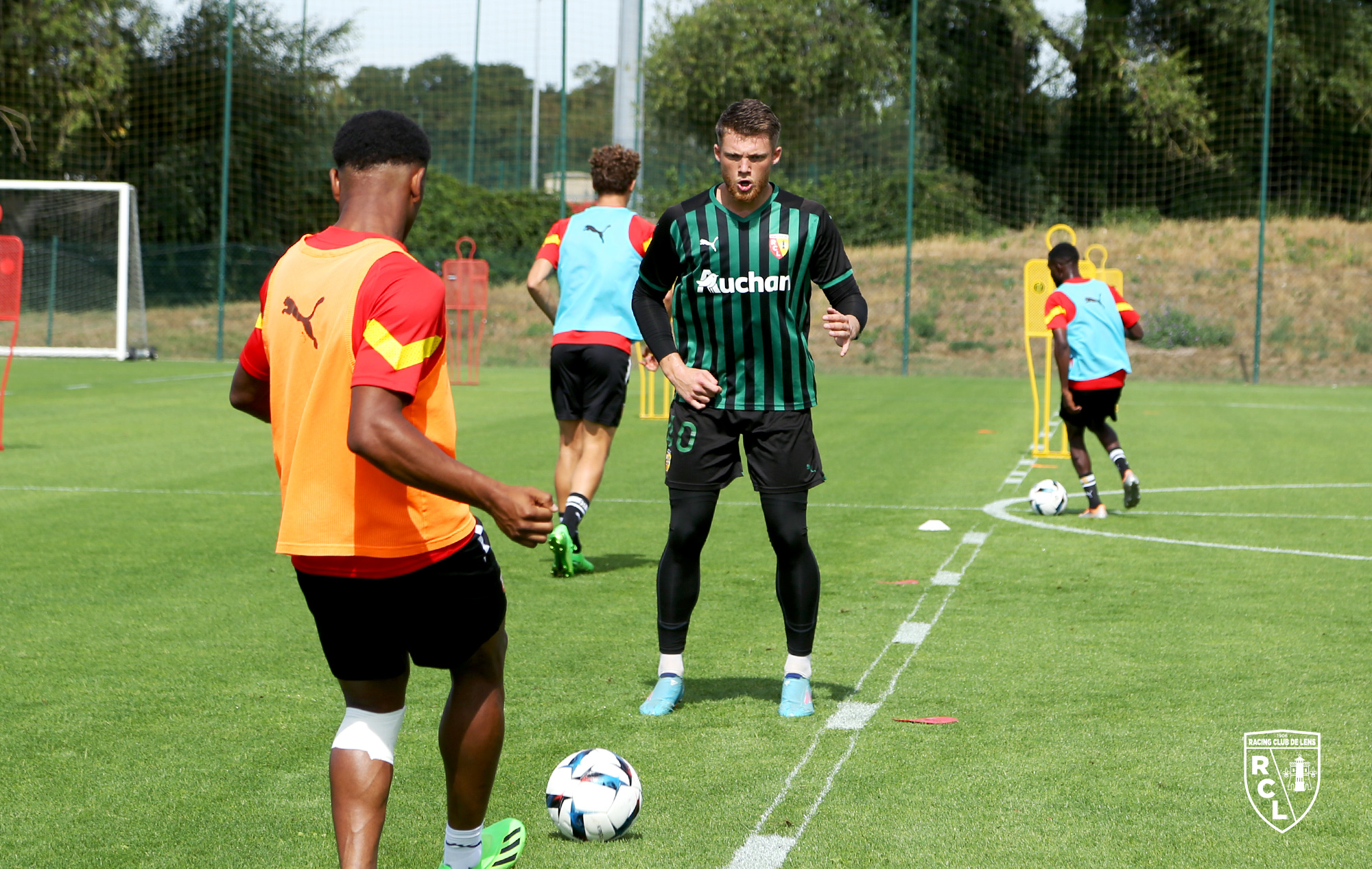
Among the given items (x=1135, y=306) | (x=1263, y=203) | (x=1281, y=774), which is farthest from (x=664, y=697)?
(x=1135, y=306)

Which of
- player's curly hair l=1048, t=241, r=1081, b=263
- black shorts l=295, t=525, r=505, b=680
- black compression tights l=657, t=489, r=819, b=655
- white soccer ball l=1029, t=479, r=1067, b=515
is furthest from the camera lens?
player's curly hair l=1048, t=241, r=1081, b=263

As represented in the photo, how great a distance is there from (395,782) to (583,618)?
2214 millimetres

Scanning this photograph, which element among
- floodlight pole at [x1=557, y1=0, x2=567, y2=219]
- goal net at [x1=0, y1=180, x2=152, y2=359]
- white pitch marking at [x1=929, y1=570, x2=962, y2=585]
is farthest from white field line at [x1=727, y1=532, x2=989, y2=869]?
floodlight pole at [x1=557, y1=0, x2=567, y2=219]

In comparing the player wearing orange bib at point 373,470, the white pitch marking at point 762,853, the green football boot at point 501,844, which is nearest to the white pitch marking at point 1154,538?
the white pitch marking at point 762,853

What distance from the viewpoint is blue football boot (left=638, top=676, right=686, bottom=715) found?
464 centimetres

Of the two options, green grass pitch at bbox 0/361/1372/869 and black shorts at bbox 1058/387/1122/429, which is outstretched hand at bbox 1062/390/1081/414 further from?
green grass pitch at bbox 0/361/1372/869

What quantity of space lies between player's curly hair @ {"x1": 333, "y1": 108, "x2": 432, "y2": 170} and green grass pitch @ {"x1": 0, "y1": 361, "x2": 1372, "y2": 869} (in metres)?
1.65

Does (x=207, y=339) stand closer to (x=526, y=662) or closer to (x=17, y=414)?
(x=17, y=414)

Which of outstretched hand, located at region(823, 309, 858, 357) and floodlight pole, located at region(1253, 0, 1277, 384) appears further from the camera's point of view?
floodlight pole, located at region(1253, 0, 1277, 384)

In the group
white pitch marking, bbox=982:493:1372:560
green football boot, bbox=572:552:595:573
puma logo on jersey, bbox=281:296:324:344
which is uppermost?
puma logo on jersey, bbox=281:296:324:344

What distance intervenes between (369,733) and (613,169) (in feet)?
15.8

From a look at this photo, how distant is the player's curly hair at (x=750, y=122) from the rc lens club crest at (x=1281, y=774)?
7.89 ft

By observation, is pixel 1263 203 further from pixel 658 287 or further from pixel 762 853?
pixel 762 853

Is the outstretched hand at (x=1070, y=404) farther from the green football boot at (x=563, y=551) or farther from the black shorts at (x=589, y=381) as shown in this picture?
the green football boot at (x=563, y=551)
